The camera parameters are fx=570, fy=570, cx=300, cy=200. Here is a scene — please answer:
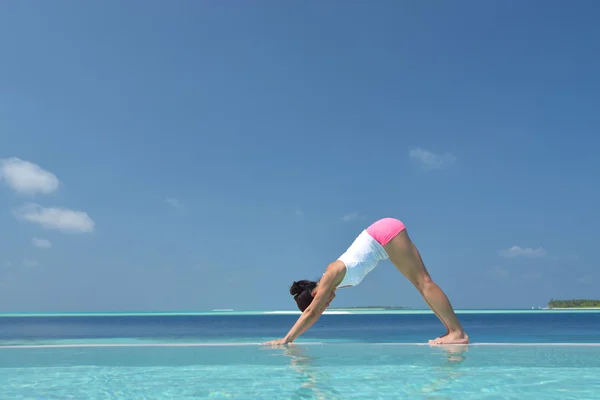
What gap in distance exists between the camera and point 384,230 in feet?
20.0

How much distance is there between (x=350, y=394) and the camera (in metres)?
3.40

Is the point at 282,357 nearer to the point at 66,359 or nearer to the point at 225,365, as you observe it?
the point at 225,365

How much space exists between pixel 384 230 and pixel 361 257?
39 cm

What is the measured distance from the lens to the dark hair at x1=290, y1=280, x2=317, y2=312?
6.09 m

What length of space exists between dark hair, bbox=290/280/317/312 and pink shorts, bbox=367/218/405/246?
2.72 ft

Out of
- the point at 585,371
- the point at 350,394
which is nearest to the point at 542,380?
the point at 585,371

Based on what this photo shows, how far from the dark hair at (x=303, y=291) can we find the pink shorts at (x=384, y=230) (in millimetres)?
830

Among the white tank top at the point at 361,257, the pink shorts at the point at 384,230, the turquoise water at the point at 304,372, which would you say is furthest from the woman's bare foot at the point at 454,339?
the pink shorts at the point at 384,230

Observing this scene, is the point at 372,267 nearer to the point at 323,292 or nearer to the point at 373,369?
the point at 323,292

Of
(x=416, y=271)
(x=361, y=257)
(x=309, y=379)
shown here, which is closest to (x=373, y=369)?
(x=309, y=379)

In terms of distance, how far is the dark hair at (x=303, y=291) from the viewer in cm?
609

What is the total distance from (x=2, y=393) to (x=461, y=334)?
4.61m

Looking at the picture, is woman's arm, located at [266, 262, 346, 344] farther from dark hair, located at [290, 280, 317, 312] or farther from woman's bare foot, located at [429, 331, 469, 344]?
woman's bare foot, located at [429, 331, 469, 344]

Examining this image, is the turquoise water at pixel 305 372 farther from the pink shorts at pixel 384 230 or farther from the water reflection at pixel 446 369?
the pink shorts at pixel 384 230
